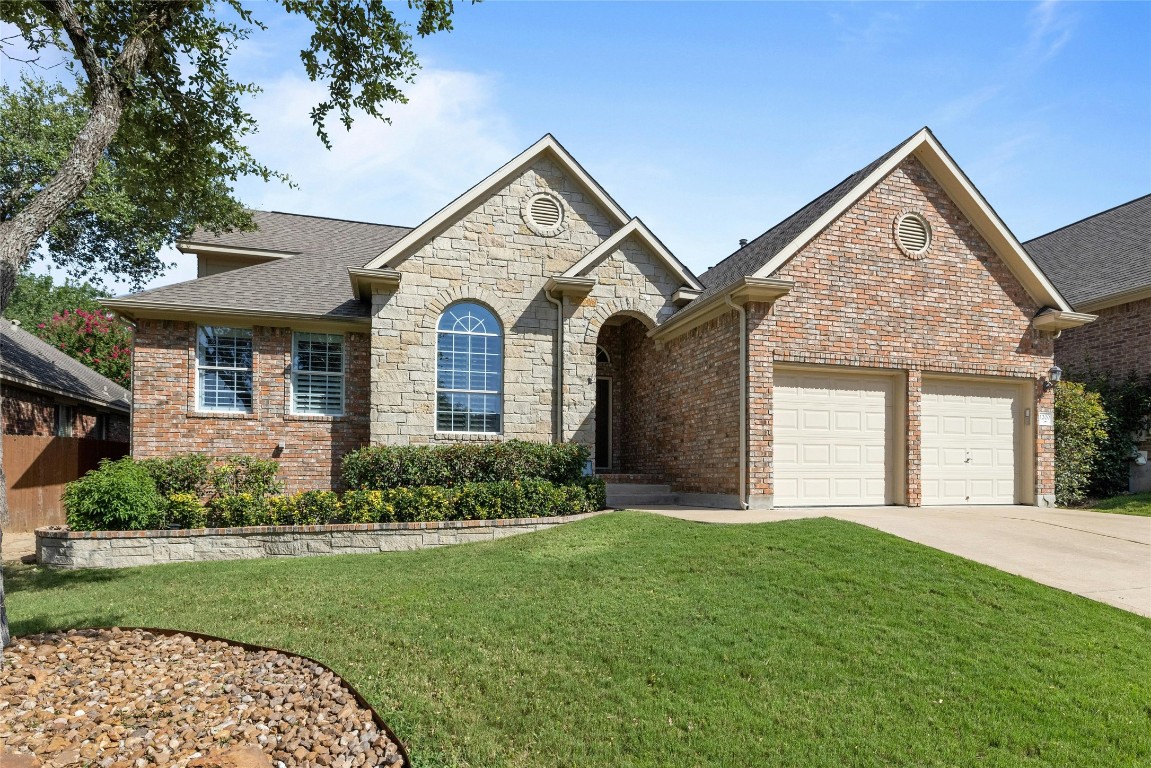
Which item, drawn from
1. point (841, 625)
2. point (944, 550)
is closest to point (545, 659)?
point (841, 625)

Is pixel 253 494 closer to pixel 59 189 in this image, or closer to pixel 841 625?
pixel 59 189

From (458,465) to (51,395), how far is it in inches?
522

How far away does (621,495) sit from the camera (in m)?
14.1

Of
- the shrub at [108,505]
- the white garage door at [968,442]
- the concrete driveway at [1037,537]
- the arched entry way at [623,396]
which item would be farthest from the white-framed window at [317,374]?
the white garage door at [968,442]

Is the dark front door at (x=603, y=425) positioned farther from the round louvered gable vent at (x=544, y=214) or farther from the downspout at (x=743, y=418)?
the downspout at (x=743, y=418)

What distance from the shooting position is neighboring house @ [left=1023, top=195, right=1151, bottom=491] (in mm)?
15516

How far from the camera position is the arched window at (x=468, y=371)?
14164mm

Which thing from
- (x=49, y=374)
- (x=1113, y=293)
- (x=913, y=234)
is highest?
(x=913, y=234)

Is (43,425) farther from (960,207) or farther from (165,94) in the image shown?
(960,207)

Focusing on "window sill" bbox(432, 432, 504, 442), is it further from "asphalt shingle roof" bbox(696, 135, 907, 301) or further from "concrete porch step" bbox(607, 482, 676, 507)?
"asphalt shingle roof" bbox(696, 135, 907, 301)

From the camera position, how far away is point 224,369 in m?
14.3

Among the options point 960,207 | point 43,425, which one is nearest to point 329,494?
point 43,425

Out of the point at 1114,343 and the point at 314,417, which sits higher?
the point at 1114,343

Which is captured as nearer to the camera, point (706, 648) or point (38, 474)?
point (706, 648)
